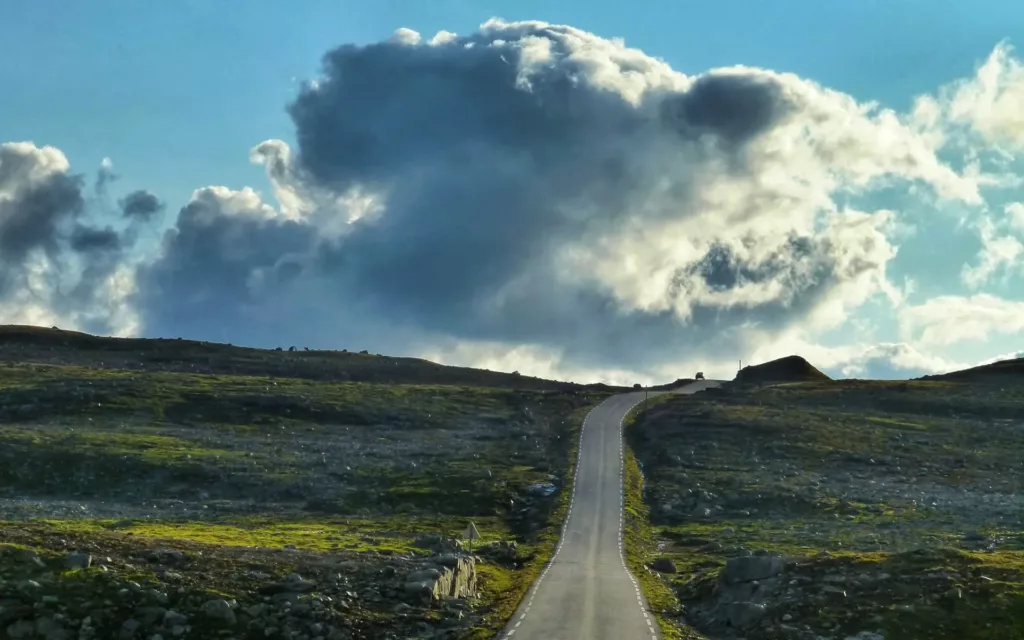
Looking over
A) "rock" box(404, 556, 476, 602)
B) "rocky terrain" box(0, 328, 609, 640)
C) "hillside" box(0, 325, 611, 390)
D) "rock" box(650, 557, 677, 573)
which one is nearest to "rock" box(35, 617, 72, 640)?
"rocky terrain" box(0, 328, 609, 640)

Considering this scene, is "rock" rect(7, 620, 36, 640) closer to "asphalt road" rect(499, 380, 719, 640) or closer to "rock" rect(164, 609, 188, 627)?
"rock" rect(164, 609, 188, 627)

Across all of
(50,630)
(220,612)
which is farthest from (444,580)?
(50,630)

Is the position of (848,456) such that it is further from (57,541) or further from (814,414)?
(57,541)

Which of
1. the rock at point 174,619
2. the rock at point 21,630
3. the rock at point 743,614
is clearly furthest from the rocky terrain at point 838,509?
the rock at point 21,630

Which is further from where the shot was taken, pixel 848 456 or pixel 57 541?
pixel 848 456

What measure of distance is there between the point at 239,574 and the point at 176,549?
3.78 m

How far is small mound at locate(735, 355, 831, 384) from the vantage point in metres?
175

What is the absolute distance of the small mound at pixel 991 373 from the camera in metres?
163

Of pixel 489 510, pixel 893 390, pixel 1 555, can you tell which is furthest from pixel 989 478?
pixel 1 555

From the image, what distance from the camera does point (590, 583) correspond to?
47906 millimetres

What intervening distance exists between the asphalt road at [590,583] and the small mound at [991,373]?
93113 mm

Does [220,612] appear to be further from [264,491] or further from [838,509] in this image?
[838,509]

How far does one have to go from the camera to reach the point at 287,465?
86375 mm

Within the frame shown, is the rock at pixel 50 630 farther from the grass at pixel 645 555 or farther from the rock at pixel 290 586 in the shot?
the grass at pixel 645 555
